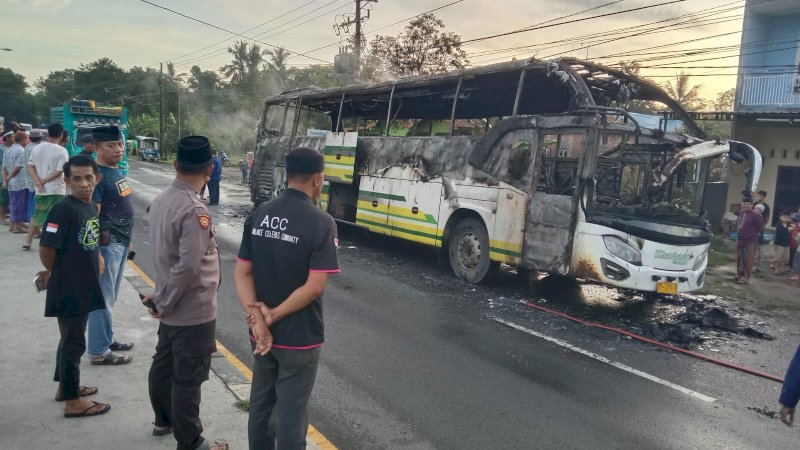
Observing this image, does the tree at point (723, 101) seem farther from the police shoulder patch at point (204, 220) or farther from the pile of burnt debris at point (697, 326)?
the police shoulder patch at point (204, 220)

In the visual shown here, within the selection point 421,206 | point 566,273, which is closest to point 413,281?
point 421,206

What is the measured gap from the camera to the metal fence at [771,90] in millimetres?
17031

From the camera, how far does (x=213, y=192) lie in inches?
706

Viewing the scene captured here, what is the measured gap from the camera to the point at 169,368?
340cm

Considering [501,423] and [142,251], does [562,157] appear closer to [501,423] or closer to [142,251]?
[501,423]

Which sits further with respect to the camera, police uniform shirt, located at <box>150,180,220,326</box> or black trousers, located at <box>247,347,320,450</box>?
police uniform shirt, located at <box>150,180,220,326</box>

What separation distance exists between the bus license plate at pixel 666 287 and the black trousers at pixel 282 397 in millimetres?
5829

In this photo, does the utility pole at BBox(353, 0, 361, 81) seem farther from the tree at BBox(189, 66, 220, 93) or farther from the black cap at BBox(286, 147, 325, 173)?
the tree at BBox(189, 66, 220, 93)

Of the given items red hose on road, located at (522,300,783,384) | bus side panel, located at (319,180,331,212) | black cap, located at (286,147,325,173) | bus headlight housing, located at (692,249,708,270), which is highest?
black cap, located at (286,147,325,173)

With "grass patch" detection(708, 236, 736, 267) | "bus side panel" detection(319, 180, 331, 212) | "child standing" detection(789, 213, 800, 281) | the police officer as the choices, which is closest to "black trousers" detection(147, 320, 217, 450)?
the police officer

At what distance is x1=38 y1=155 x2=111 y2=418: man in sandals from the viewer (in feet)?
12.1

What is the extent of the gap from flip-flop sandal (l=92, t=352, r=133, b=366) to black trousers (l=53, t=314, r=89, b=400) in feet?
2.70

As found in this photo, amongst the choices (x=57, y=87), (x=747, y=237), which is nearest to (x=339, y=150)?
(x=747, y=237)

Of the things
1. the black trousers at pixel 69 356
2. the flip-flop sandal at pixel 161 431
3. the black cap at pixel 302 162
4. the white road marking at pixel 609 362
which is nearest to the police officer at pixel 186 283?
the flip-flop sandal at pixel 161 431
